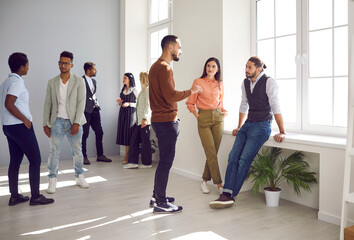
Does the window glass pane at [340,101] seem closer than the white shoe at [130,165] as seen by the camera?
Yes

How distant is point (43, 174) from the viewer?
5.07m

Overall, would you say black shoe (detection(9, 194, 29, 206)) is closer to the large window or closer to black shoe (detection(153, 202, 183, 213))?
black shoe (detection(153, 202, 183, 213))

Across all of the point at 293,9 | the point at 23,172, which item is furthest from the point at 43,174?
the point at 293,9

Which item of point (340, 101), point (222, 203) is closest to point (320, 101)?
point (340, 101)

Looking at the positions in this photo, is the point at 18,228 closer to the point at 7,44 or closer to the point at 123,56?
the point at 7,44

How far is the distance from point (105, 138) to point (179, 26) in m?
2.70

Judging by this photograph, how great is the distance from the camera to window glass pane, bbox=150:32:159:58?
6512mm

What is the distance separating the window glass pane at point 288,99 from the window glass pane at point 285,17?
57cm

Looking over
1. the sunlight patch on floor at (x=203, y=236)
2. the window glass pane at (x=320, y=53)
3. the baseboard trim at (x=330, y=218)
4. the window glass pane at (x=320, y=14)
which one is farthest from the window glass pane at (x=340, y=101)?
the sunlight patch on floor at (x=203, y=236)

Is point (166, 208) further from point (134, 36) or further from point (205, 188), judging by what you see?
point (134, 36)

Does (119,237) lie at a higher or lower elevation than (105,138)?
lower

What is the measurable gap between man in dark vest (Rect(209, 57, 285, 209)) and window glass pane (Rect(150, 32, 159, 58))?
10.6 ft

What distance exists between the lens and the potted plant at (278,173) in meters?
3.44

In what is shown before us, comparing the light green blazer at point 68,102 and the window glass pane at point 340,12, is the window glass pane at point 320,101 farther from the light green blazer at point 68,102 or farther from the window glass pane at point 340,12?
the light green blazer at point 68,102
